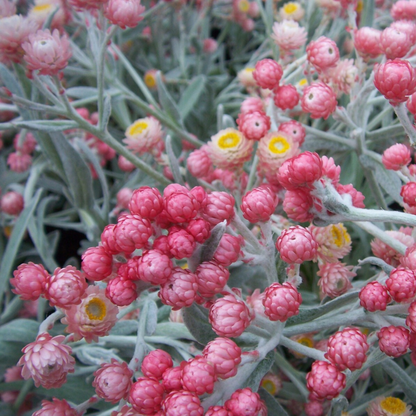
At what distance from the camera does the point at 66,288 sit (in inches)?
25.5

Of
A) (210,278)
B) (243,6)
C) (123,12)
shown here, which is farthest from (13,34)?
(243,6)

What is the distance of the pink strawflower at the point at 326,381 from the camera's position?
0.59 meters

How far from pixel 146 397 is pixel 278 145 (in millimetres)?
559

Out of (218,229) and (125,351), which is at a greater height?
(218,229)

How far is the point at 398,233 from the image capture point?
2.48ft

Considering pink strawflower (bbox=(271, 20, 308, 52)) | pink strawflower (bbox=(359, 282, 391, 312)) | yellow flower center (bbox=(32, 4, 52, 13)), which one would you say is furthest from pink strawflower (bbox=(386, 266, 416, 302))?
yellow flower center (bbox=(32, 4, 52, 13))

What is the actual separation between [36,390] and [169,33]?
5.90 feet

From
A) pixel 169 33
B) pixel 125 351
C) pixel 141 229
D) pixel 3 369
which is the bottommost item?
pixel 3 369

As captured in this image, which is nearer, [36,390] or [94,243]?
[36,390]

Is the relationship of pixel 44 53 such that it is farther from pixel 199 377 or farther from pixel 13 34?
pixel 199 377

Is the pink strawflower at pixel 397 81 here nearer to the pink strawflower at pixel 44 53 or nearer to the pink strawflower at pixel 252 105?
the pink strawflower at pixel 252 105

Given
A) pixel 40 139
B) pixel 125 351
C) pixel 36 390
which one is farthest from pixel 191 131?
pixel 36 390

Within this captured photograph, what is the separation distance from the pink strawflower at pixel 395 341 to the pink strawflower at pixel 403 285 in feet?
0.17

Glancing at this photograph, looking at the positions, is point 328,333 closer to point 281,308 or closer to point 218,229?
point 281,308
